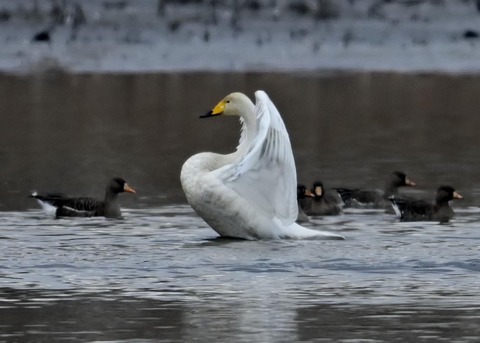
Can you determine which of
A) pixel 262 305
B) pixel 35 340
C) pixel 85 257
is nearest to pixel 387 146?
pixel 85 257

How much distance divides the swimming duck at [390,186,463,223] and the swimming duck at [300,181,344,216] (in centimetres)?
47

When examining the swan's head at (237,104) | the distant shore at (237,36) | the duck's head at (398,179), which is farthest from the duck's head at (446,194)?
the distant shore at (237,36)

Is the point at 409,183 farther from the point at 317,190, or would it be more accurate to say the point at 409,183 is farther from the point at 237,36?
the point at 237,36

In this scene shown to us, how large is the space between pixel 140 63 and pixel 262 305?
1738cm

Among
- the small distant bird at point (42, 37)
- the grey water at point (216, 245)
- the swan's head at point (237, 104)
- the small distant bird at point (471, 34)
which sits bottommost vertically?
the grey water at point (216, 245)

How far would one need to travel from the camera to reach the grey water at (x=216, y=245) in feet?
28.4

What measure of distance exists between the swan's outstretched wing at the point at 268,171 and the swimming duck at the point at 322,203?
216cm

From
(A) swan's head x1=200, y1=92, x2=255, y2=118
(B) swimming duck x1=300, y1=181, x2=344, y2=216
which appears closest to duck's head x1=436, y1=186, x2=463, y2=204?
(B) swimming duck x1=300, y1=181, x2=344, y2=216

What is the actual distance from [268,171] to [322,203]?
2484 mm

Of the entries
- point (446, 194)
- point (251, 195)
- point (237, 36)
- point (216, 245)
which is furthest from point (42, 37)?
point (216, 245)

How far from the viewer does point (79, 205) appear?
1396cm

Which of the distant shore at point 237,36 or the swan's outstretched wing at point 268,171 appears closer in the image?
the swan's outstretched wing at point 268,171

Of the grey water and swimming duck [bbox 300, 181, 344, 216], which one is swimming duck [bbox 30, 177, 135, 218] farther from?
swimming duck [bbox 300, 181, 344, 216]

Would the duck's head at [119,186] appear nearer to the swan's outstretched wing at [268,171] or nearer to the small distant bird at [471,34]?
the swan's outstretched wing at [268,171]
